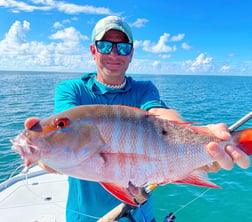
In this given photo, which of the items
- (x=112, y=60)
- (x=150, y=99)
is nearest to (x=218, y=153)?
(x=150, y=99)

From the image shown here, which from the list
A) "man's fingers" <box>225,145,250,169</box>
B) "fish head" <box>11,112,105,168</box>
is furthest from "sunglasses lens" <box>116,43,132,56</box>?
"man's fingers" <box>225,145,250,169</box>

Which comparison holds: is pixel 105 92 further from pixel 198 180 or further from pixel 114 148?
pixel 198 180

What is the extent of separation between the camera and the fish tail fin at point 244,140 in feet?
5.78

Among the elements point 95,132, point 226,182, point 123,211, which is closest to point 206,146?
point 95,132

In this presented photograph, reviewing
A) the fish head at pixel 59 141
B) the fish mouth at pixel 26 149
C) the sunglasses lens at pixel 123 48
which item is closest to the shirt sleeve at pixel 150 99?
the sunglasses lens at pixel 123 48

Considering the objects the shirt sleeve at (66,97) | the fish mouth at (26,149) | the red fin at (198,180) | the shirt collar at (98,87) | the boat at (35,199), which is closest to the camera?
the fish mouth at (26,149)

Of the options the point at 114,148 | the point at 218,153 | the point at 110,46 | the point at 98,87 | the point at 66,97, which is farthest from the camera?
the point at 98,87

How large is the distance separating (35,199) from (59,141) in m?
3.53

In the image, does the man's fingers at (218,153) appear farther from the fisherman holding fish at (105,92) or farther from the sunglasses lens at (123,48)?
the sunglasses lens at (123,48)

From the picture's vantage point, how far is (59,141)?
150 cm

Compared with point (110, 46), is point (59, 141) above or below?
below

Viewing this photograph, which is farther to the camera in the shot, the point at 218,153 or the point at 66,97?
the point at 66,97

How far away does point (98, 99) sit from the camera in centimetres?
266

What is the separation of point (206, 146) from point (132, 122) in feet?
2.03
